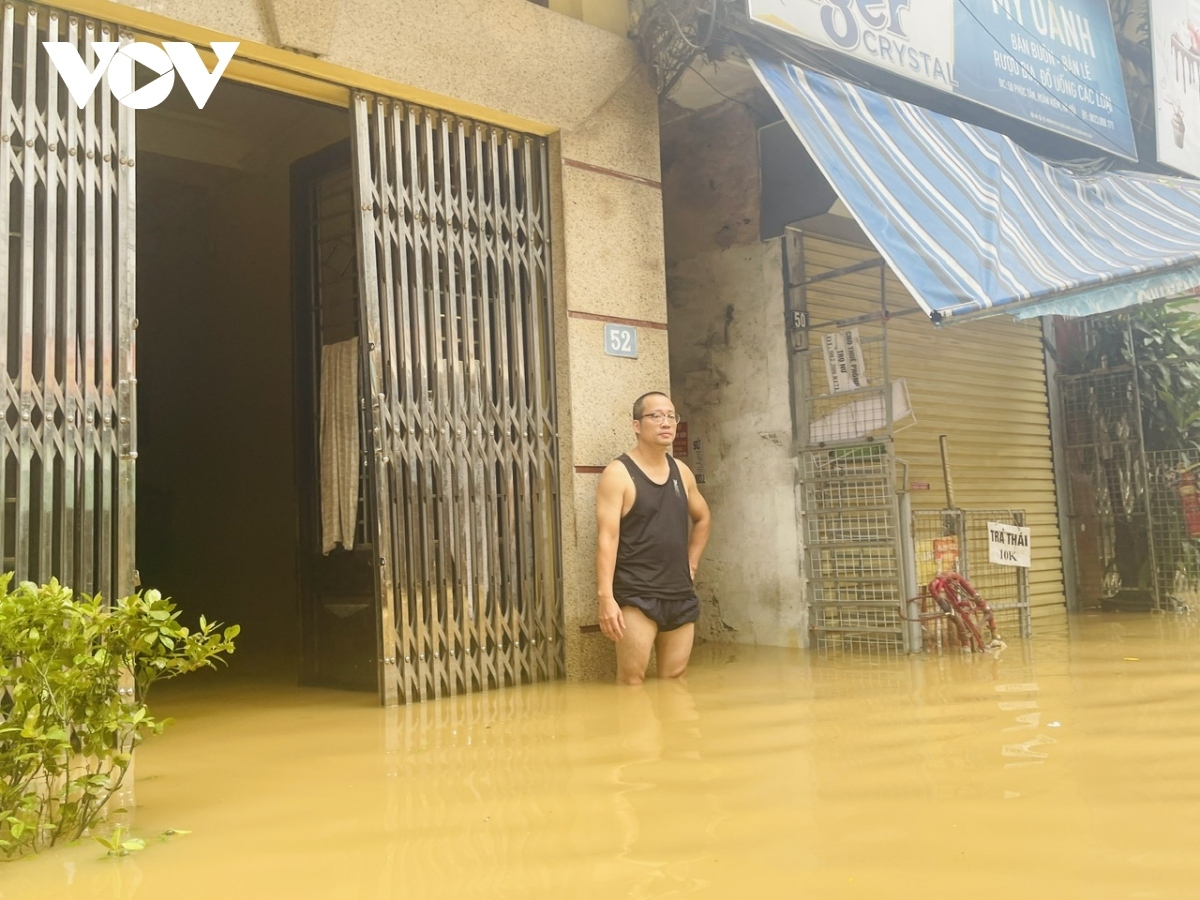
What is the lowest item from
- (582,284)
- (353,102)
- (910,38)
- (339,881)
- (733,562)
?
(339,881)

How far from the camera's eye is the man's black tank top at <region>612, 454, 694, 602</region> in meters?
5.86

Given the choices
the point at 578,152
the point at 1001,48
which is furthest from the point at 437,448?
the point at 1001,48

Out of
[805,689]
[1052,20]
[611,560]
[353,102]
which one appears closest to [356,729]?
[611,560]

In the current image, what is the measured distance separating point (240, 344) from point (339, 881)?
20.6 ft

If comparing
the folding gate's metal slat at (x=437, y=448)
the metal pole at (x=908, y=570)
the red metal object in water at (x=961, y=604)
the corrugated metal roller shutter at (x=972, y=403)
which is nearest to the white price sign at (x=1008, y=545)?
the red metal object in water at (x=961, y=604)

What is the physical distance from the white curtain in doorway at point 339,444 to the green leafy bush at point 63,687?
3.18m

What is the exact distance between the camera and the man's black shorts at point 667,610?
5.83m

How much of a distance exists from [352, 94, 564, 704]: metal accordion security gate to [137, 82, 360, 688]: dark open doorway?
1.08 meters

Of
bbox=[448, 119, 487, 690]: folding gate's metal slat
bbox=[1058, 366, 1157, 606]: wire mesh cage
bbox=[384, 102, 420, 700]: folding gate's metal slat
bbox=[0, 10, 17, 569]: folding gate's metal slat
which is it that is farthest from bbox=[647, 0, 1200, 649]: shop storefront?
bbox=[0, 10, 17, 569]: folding gate's metal slat

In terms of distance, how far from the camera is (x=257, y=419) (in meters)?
7.98

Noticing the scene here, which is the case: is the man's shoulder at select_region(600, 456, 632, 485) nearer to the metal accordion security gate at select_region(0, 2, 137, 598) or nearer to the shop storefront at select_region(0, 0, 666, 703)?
the shop storefront at select_region(0, 0, 666, 703)

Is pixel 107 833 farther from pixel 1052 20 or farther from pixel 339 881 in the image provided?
pixel 1052 20

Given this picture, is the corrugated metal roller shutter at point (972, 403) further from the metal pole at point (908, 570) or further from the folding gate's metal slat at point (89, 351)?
the folding gate's metal slat at point (89, 351)

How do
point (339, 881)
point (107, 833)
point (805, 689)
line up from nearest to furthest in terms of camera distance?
point (339, 881) → point (107, 833) → point (805, 689)
